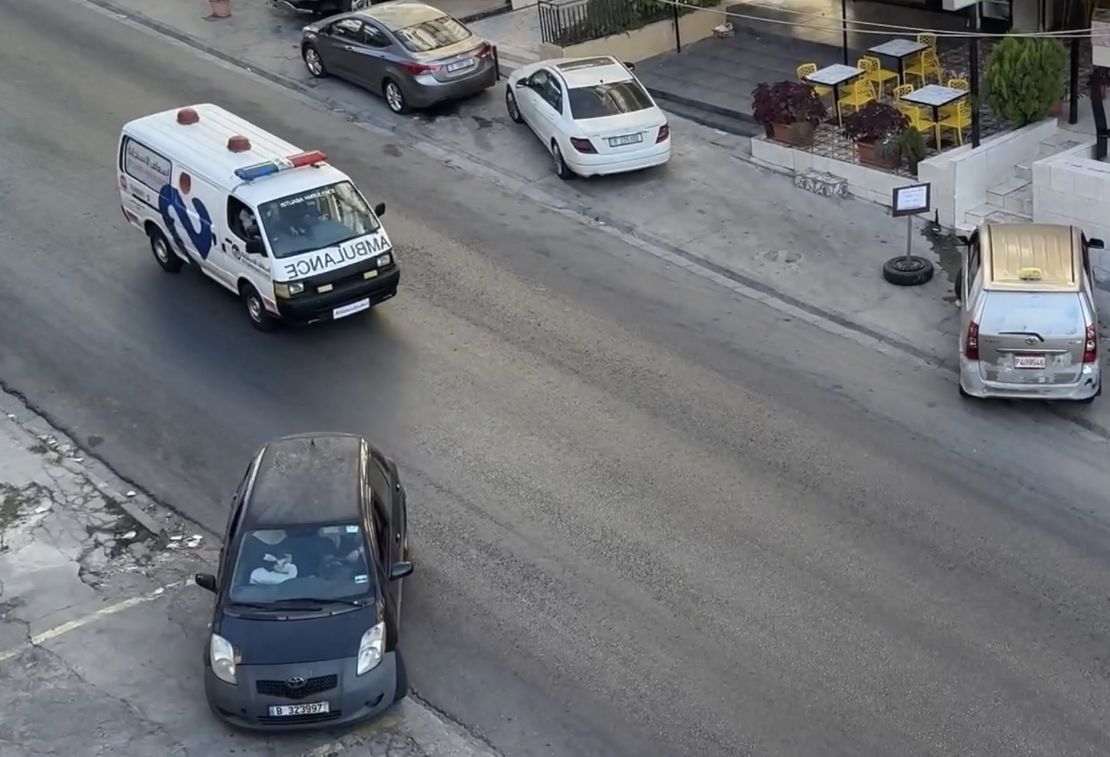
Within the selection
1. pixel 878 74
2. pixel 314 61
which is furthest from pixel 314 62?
pixel 878 74

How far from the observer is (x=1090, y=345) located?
621 inches

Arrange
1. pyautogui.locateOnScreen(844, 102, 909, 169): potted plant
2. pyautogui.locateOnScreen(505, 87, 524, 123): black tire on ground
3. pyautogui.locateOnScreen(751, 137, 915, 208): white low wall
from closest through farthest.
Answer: pyautogui.locateOnScreen(751, 137, 915, 208): white low wall, pyautogui.locateOnScreen(844, 102, 909, 169): potted plant, pyautogui.locateOnScreen(505, 87, 524, 123): black tire on ground

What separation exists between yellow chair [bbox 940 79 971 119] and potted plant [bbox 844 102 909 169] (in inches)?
22.3

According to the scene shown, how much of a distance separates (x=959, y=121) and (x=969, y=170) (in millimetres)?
1516

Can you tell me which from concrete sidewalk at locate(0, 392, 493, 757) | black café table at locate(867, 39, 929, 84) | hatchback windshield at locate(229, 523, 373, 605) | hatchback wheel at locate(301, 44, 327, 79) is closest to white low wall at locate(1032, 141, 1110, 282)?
black café table at locate(867, 39, 929, 84)

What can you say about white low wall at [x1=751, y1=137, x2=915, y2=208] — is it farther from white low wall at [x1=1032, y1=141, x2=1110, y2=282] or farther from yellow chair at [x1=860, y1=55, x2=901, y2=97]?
yellow chair at [x1=860, y1=55, x2=901, y2=97]

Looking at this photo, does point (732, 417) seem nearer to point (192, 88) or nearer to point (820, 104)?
point (820, 104)

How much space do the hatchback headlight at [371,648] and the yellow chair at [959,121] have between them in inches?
516

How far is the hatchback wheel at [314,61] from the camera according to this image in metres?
26.5

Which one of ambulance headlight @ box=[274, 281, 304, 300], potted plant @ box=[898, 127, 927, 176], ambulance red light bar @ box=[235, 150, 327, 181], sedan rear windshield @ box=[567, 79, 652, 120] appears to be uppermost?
ambulance red light bar @ box=[235, 150, 327, 181]

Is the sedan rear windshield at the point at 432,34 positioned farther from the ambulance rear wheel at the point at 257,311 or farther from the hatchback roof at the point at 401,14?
the ambulance rear wheel at the point at 257,311

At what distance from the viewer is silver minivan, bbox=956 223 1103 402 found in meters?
15.8

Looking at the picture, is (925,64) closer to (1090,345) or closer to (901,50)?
(901,50)

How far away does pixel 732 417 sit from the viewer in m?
16.3
